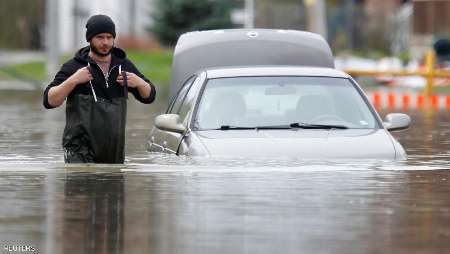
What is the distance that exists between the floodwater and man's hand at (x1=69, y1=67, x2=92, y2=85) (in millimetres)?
699

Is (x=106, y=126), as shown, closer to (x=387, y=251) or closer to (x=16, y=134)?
(x=387, y=251)

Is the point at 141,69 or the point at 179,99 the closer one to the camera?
the point at 179,99

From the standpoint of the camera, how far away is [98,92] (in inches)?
497

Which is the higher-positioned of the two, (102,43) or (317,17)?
(102,43)

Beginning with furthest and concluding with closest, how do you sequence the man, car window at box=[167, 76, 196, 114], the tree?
1. the tree
2. car window at box=[167, 76, 196, 114]
3. the man

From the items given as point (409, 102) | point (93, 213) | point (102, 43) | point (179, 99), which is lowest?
point (409, 102)

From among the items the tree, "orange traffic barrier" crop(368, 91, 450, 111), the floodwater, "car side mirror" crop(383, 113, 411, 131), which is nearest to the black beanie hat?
the floodwater

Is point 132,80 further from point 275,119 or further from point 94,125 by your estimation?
point 275,119

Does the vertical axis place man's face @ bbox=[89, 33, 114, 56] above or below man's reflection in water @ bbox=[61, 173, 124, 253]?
above

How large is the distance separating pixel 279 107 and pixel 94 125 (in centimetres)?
249

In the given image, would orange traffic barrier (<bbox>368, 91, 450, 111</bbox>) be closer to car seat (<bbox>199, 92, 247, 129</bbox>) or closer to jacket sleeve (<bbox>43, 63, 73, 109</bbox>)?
car seat (<bbox>199, 92, 247, 129</bbox>)

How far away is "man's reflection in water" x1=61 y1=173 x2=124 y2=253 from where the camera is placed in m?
8.73

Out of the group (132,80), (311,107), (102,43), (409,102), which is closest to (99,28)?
(102,43)

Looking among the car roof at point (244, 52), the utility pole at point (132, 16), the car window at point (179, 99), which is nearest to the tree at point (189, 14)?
the utility pole at point (132, 16)
